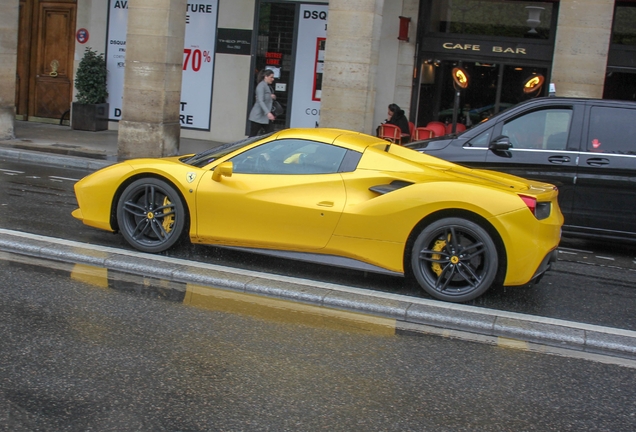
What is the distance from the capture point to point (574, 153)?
9500 mm

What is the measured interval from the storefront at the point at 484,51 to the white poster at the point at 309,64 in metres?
2.37

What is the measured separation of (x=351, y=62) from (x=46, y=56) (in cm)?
994

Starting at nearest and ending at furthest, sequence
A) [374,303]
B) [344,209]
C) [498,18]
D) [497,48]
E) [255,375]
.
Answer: [255,375]
[374,303]
[344,209]
[497,48]
[498,18]

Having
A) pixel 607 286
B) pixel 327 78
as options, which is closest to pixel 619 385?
pixel 607 286

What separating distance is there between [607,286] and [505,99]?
995 cm

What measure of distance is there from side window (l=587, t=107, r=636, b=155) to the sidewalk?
8574mm

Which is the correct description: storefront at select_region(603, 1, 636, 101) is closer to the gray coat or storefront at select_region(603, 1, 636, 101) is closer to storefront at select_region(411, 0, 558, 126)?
storefront at select_region(411, 0, 558, 126)

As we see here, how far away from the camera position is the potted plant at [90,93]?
1980 centimetres

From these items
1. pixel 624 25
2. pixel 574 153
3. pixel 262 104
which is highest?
pixel 624 25

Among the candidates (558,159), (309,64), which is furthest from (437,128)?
(558,159)

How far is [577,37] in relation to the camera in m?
15.0

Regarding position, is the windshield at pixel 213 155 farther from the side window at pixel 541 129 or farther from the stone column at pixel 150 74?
the stone column at pixel 150 74

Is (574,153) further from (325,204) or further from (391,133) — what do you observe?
(391,133)

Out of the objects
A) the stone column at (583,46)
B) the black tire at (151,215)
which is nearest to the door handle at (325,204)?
the black tire at (151,215)
